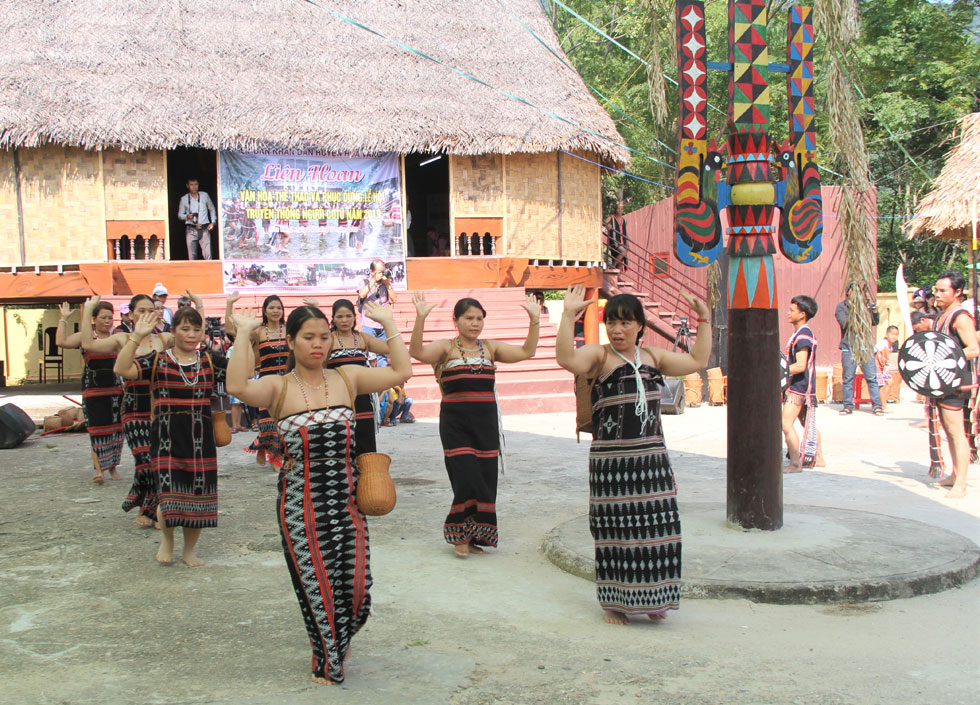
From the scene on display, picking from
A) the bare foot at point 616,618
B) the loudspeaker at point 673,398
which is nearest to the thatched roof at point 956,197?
the loudspeaker at point 673,398

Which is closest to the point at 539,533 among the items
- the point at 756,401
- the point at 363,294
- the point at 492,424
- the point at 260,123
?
the point at 492,424

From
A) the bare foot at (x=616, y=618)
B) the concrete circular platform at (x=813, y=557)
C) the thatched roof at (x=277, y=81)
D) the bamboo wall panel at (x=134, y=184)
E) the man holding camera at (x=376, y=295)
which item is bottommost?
the bare foot at (x=616, y=618)

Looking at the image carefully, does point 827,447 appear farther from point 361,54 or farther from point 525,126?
point 361,54

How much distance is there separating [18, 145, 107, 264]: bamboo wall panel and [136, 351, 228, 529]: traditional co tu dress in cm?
1143

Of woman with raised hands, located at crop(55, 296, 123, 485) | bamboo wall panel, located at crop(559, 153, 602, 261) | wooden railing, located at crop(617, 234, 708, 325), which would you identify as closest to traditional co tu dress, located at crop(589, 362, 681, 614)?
woman with raised hands, located at crop(55, 296, 123, 485)

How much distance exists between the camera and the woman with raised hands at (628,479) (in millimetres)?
4734

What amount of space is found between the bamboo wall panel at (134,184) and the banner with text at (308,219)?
107 centimetres

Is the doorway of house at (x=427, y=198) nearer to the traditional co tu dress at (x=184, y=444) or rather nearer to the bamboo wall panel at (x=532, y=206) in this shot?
the bamboo wall panel at (x=532, y=206)

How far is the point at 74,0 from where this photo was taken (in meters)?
18.2

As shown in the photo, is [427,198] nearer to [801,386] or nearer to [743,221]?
Result: [801,386]

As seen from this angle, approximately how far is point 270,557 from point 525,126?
508 inches

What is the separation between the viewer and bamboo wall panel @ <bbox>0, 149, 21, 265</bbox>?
53.2 feet

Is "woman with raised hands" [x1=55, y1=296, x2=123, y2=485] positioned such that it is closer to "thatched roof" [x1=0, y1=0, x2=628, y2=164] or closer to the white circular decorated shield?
the white circular decorated shield

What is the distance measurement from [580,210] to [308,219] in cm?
553
